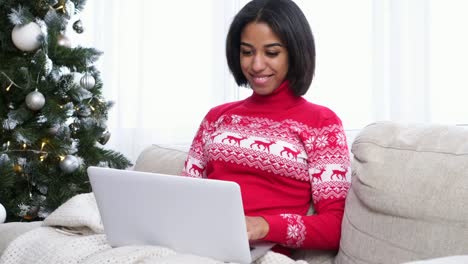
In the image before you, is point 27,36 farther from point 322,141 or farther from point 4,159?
point 322,141

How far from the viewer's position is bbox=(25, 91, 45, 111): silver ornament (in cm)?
266

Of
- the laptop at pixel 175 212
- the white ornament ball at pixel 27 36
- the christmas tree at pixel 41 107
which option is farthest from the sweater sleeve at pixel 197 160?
the white ornament ball at pixel 27 36

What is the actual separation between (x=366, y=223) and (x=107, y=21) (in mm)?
2621

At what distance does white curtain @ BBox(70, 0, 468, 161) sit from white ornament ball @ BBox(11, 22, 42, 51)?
101 cm

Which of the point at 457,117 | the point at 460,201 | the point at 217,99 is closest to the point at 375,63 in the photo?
the point at 457,117

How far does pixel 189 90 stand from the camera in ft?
11.9

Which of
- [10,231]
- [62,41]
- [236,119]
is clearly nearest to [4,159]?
[62,41]

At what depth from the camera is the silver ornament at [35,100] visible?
2.66 m

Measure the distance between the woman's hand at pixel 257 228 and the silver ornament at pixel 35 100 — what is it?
1.43 meters

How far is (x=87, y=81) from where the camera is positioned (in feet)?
9.16

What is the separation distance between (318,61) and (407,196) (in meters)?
1.87

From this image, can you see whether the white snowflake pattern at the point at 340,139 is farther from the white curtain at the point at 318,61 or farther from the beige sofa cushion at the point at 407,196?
the white curtain at the point at 318,61

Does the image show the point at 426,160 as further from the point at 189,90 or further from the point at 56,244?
the point at 189,90

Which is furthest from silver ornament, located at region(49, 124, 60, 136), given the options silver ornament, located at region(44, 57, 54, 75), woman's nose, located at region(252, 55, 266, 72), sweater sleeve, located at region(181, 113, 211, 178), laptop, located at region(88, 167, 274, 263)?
laptop, located at region(88, 167, 274, 263)
